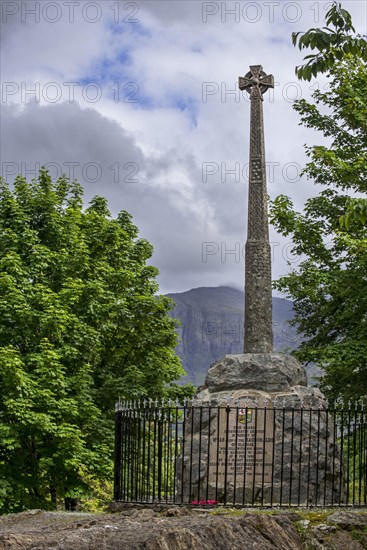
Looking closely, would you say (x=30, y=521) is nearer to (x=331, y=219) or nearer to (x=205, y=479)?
(x=205, y=479)

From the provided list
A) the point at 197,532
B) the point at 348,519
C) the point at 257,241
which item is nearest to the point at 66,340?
the point at 257,241

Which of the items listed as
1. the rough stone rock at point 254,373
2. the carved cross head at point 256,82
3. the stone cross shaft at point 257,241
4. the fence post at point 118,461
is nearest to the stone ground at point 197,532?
the fence post at point 118,461

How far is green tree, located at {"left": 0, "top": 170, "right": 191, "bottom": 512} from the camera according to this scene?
21594mm

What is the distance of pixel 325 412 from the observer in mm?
14289

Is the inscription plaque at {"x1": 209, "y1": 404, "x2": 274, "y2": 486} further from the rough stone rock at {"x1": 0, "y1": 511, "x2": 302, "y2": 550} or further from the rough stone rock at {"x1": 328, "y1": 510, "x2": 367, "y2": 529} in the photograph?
the rough stone rock at {"x1": 0, "y1": 511, "x2": 302, "y2": 550}

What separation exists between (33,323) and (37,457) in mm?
3684

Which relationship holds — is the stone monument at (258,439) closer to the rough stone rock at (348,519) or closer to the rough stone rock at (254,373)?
the rough stone rock at (254,373)

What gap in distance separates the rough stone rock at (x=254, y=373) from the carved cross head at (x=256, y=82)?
5.80 meters

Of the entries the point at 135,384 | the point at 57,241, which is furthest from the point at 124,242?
the point at 135,384

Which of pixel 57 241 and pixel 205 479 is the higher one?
pixel 57 241

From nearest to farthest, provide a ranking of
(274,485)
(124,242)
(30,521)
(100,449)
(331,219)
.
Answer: (30,521) → (274,485) → (100,449) → (331,219) → (124,242)

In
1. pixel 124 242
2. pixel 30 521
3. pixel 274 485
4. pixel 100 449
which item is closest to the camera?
pixel 30 521

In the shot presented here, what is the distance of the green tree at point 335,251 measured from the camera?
77.4 feet

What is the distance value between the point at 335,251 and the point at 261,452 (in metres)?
13.3
